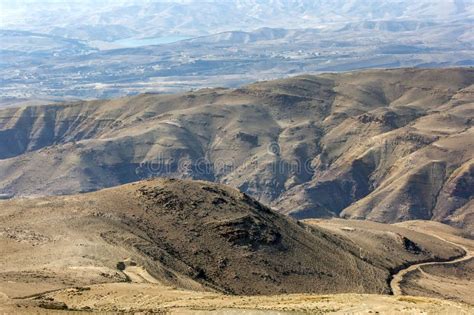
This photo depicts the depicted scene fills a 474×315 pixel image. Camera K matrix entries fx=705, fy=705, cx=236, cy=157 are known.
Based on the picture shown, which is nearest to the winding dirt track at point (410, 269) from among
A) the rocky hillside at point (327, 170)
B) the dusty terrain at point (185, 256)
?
the dusty terrain at point (185, 256)

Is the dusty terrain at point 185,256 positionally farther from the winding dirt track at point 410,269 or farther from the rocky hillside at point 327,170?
the rocky hillside at point 327,170

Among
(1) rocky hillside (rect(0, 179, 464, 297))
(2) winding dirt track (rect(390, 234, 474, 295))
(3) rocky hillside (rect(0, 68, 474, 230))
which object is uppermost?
(1) rocky hillside (rect(0, 179, 464, 297))

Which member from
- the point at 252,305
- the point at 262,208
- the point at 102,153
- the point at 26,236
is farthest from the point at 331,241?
the point at 102,153

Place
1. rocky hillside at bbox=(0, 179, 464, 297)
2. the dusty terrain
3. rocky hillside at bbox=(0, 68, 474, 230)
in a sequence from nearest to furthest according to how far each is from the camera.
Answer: the dusty terrain, rocky hillside at bbox=(0, 179, 464, 297), rocky hillside at bbox=(0, 68, 474, 230)

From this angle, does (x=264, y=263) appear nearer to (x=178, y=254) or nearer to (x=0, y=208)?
(x=178, y=254)

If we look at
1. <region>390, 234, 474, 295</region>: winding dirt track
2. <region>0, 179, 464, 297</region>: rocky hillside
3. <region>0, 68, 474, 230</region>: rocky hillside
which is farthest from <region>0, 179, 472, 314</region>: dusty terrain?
<region>0, 68, 474, 230</region>: rocky hillside

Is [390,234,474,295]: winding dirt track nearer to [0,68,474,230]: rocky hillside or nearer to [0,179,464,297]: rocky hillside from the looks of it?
[0,179,464,297]: rocky hillside

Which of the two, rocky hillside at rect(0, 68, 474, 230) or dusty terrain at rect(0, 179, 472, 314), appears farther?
rocky hillside at rect(0, 68, 474, 230)
